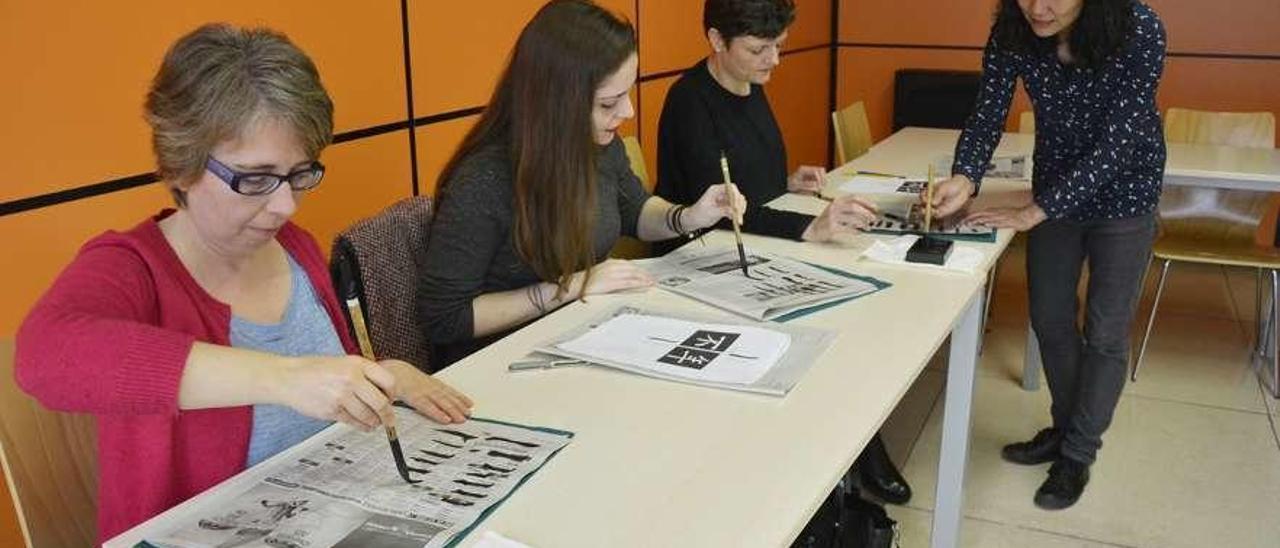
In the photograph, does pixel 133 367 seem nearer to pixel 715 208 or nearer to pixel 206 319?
pixel 206 319

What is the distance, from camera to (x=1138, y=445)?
116 inches

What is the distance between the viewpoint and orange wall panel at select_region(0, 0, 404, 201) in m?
1.70

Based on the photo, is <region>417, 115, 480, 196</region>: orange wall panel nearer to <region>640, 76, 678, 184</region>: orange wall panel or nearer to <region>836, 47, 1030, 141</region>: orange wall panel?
<region>640, 76, 678, 184</region>: orange wall panel

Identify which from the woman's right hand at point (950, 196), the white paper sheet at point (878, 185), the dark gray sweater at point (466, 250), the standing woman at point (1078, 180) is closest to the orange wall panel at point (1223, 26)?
the white paper sheet at point (878, 185)

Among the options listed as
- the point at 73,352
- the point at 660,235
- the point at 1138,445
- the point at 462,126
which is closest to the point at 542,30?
the point at 660,235

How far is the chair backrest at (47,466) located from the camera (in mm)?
1179

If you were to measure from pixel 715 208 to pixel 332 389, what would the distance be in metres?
1.25

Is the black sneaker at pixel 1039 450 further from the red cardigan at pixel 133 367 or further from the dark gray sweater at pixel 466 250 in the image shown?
the red cardigan at pixel 133 367

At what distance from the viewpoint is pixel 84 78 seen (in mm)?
1821

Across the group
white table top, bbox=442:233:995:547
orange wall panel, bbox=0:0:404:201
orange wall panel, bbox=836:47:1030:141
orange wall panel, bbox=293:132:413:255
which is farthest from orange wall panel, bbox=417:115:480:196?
orange wall panel, bbox=836:47:1030:141

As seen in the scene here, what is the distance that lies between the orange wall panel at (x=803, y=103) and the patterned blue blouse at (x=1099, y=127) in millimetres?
2584

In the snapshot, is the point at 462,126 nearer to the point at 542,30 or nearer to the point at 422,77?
the point at 422,77

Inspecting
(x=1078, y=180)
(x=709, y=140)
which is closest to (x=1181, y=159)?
(x=1078, y=180)

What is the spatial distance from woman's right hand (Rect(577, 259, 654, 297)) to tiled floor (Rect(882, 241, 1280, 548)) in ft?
3.38
